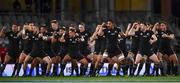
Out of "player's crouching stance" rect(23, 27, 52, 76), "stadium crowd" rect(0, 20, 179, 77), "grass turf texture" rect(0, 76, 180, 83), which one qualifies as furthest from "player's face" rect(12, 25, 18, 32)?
"grass turf texture" rect(0, 76, 180, 83)

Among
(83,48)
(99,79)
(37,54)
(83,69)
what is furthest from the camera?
(83,48)

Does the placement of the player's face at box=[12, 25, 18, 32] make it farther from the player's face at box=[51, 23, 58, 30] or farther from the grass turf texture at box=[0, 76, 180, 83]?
the grass turf texture at box=[0, 76, 180, 83]

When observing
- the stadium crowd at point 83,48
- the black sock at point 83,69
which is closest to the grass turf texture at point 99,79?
the black sock at point 83,69

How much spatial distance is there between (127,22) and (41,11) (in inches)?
394

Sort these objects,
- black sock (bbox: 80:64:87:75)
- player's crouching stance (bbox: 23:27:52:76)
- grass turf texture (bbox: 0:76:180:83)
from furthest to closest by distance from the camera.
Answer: black sock (bbox: 80:64:87:75) < player's crouching stance (bbox: 23:27:52:76) < grass turf texture (bbox: 0:76:180:83)

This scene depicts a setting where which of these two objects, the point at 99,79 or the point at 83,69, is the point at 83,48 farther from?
the point at 99,79

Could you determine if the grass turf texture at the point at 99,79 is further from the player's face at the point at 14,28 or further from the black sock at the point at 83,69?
the player's face at the point at 14,28

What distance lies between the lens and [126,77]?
25547 millimetres

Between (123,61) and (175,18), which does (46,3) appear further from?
(123,61)

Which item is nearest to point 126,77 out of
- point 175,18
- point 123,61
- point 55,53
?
point 123,61

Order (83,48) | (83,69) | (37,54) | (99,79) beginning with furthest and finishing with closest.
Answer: (83,48)
(83,69)
(37,54)
(99,79)

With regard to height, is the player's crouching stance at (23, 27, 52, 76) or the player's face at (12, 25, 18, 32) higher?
the player's face at (12, 25, 18, 32)

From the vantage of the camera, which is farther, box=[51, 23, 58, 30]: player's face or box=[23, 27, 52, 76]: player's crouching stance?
box=[51, 23, 58, 30]: player's face

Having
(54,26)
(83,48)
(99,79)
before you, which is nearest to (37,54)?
(54,26)
